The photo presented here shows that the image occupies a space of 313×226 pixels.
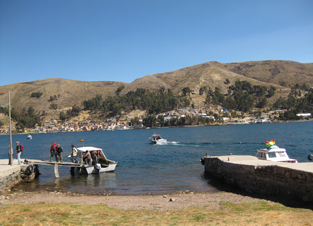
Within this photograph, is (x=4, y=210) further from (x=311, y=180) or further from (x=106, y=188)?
(x=311, y=180)

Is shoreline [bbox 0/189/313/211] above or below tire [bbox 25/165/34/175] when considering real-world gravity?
below

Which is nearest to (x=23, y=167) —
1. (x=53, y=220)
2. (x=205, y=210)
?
(x=53, y=220)

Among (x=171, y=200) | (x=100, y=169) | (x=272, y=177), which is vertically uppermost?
(x=272, y=177)

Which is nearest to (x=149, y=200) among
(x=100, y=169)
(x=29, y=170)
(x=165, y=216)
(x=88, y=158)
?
(x=165, y=216)

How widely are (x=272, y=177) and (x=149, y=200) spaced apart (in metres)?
7.62

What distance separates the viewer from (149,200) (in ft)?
53.8

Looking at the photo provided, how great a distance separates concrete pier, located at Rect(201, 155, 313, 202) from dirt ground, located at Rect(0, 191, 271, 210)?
1.21m

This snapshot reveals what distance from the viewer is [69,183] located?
24.0m

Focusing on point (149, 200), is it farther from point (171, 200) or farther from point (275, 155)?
point (275, 155)

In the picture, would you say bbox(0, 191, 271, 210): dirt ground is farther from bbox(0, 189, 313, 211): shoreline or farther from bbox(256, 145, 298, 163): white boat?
bbox(256, 145, 298, 163): white boat

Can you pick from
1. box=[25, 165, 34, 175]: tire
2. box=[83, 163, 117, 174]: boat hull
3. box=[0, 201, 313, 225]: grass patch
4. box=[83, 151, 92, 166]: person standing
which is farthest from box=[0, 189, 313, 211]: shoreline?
box=[83, 151, 92, 166]: person standing

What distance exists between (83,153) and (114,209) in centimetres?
1663

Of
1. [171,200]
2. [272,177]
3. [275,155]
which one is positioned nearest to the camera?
[272,177]

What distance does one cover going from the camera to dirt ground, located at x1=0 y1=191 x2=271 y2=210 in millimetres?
14380
